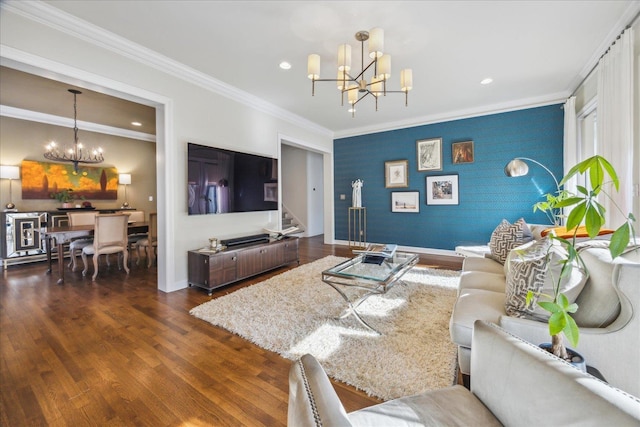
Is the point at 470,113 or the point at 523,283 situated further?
the point at 470,113

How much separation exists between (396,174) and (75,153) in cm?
653

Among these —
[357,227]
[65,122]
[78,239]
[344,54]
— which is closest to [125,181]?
[65,122]

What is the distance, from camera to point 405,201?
18.8 feet

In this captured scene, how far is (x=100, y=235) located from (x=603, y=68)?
22.0ft

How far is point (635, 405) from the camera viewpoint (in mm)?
614

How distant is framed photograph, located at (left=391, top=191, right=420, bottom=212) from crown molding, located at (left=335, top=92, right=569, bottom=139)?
1455 millimetres

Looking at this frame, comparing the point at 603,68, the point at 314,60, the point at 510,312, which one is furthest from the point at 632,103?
the point at 314,60

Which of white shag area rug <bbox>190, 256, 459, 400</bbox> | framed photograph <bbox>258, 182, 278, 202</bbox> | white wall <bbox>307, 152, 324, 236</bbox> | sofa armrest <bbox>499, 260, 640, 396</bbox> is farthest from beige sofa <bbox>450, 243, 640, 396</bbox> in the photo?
white wall <bbox>307, 152, 324, 236</bbox>

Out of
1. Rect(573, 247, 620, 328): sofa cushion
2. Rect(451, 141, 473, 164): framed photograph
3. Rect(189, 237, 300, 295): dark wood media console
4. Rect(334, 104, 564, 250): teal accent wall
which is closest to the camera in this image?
Rect(573, 247, 620, 328): sofa cushion

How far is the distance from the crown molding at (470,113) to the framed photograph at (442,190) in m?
1.17

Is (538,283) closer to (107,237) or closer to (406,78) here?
(406,78)

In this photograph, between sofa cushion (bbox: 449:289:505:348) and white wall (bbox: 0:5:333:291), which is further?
white wall (bbox: 0:5:333:291)

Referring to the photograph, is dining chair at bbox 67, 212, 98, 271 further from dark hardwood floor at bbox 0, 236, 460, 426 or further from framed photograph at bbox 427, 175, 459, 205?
framed photograph at bbox 427, 175, 459, 205

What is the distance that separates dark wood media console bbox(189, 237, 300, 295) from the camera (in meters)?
3.28
